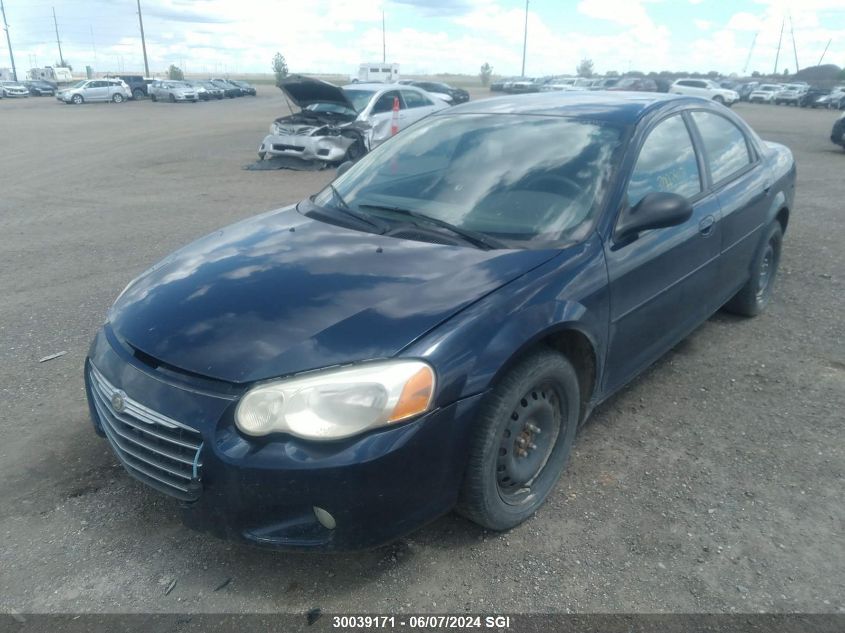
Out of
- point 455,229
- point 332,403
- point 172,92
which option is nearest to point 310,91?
point 455,229

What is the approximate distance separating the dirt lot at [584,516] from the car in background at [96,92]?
1633 inches

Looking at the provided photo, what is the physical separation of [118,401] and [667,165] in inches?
113

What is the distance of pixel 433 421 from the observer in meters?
2.19

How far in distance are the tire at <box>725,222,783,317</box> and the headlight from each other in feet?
11.2

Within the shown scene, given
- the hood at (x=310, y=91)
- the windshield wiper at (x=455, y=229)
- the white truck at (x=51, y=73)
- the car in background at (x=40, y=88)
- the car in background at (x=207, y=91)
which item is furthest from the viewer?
the white truck at (x=51, y=73)

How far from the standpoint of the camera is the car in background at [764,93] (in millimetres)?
44000

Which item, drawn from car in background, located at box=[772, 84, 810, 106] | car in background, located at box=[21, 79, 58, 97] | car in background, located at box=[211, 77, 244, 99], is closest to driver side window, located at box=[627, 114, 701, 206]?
car in background, located at box=[772, 84, 810, 106]

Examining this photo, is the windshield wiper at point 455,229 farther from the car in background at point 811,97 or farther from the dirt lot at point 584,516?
the car in background at point 811,97

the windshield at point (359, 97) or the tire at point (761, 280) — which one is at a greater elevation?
the windshield at point (359, 97)

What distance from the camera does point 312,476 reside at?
208cm

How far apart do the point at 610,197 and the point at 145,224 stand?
262 inches

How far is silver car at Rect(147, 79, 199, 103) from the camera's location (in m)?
43.1

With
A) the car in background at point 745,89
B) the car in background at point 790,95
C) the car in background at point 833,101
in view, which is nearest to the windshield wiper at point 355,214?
the car in background at point 833,101

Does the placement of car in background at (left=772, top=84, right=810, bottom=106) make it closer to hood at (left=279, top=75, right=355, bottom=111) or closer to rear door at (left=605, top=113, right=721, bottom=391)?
hood at (left=279, top=75, right=355, bottom=111)
